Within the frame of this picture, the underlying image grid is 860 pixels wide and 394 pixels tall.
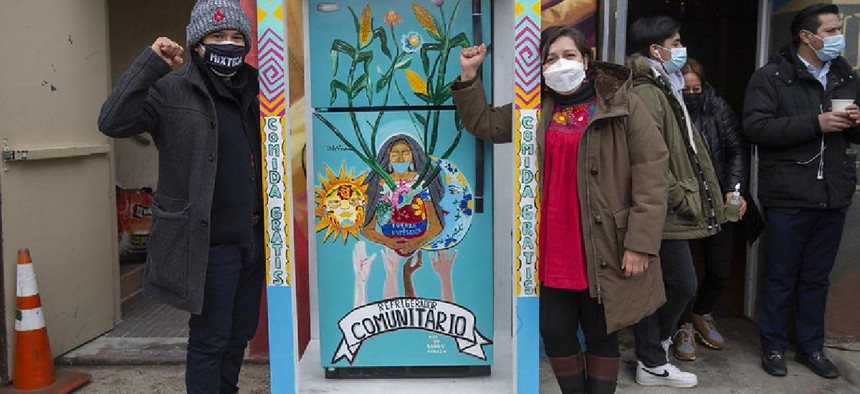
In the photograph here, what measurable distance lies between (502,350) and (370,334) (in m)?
0.79

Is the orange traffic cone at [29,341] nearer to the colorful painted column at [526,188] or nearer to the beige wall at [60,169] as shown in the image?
the beige wall at [60,169]

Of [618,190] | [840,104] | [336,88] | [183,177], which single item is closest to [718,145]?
[840,104]

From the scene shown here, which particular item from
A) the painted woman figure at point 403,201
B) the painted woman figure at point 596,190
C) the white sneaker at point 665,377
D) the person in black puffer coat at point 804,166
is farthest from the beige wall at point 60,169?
the person in black puffer coat at point 804,166

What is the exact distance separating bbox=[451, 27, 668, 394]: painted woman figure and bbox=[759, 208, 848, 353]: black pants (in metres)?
1.33

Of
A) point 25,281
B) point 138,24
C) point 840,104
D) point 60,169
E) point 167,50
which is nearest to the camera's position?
point 167,50

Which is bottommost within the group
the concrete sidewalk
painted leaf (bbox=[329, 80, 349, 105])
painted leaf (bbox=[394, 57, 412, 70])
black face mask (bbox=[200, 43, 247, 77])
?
the concrete sidewalk

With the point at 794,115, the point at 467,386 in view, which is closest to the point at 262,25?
the point at 467,386

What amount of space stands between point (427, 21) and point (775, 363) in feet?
9.02

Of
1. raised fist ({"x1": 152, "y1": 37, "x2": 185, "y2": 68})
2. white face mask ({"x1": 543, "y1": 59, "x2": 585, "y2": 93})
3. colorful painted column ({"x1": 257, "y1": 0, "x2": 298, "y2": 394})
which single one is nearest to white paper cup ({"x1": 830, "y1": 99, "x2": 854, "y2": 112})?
white face mask ({"x1": 543, "y1": 59, "x2": 585, "y2": 93})

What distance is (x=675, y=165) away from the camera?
3.62 meters

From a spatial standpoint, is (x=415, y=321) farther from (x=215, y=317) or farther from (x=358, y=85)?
(x=358, y=85)

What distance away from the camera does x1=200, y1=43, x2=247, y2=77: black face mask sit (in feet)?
9.37

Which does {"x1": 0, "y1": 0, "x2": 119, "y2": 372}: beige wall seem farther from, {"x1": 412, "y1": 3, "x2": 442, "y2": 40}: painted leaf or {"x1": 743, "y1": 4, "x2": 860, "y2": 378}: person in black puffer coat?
{"x1": 743, "y1": 4, "x2": 860, "y2": 378}: person in black puffer coat

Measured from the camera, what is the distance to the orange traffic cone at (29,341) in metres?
3.98
